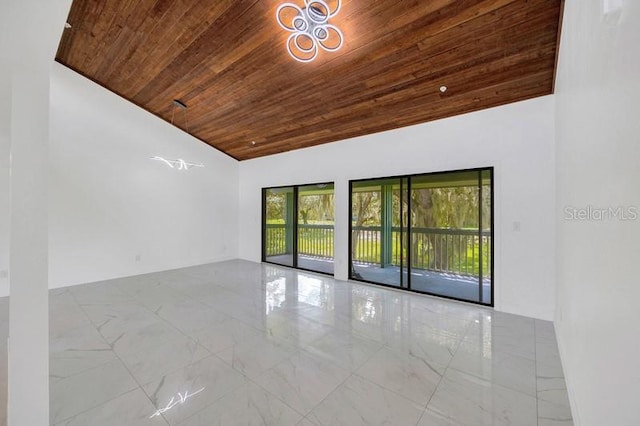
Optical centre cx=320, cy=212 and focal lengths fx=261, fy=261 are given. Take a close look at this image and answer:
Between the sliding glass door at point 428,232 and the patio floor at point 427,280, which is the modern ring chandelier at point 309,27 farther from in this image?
the patio floor at point 427,280

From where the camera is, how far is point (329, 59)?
3.03 metres

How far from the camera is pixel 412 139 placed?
4090 millimetres

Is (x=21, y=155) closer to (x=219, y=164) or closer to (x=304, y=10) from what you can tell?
(x=304, y=10)

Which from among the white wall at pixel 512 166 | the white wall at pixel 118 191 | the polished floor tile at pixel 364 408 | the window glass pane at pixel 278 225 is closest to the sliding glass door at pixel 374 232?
the white wall at pixel 512 166

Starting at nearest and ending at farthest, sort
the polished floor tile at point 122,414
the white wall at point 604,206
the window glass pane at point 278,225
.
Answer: the white wall at point 604,206, the polished floor tile at point 122,414, the window glass pane at point 278,225

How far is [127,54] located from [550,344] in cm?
621

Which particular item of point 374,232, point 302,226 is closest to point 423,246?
point 374,232

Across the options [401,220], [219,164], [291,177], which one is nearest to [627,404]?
[401,220]

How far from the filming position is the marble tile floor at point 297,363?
170cm

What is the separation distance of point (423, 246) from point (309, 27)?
13.7 feet

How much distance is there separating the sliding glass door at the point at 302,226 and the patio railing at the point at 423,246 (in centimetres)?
3

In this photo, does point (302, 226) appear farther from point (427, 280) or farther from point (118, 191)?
point (118, 191)

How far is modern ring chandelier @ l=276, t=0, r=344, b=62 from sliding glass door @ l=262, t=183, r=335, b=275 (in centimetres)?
361

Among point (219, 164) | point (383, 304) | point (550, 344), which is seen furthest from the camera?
point (219, 164)
